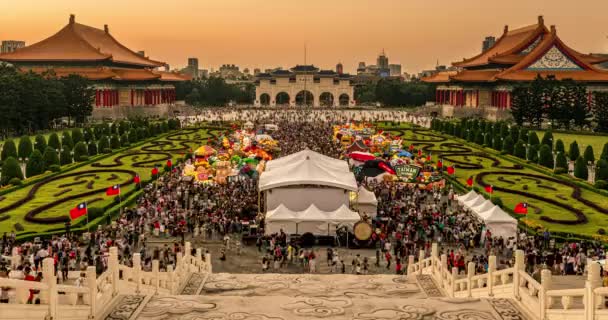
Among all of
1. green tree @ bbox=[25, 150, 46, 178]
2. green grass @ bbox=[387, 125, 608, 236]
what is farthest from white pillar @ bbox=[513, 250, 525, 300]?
green tree @ bbox=[25, 150, 46, 178]

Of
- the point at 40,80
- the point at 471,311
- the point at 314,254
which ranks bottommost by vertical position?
the point at 314,254

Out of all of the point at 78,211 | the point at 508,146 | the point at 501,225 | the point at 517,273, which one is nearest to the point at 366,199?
the point at 501,225

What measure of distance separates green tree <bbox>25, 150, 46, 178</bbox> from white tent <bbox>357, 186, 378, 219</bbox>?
25.0 m

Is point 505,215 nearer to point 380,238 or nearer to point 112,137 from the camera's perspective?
point 380,238

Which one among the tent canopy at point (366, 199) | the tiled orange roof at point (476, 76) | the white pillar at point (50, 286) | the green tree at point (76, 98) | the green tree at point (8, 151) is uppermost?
the tiled orange roof at point (476, 76)

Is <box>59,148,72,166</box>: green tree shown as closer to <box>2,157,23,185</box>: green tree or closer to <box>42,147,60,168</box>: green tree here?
<box>42,147,60,168</box>: green tree

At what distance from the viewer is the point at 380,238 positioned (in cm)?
3244

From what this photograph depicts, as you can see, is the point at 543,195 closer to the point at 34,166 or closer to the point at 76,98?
the point at 34,166

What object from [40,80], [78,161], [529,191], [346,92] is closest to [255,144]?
[78,161]

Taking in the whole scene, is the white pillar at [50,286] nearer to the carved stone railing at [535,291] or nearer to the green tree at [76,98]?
the carved stone railing at [535,291]

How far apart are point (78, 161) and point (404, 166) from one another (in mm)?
28583

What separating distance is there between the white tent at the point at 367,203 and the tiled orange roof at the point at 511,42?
76965 millimetres

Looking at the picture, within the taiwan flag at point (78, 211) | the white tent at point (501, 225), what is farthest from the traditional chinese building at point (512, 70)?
the taiwan flag at point (78, 211)

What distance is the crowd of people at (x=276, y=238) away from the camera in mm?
27172
